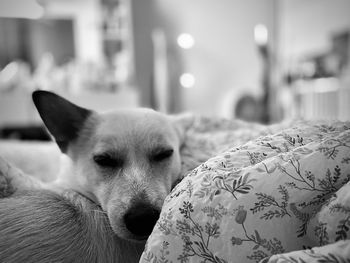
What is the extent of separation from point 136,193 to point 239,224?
1.29 feet

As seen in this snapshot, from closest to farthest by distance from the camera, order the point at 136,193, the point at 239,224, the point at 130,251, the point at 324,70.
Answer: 1. the point at 239,224
2. the point at 130,251
3. the point at 136,193
4. the point at 324,70

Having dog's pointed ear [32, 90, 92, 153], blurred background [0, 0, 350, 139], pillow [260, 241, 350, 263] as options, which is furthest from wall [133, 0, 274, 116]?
pillow [260, 241, 350, 263]

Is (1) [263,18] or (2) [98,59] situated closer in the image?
(2) [98,59]

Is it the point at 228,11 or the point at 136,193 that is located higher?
the point at 228,11

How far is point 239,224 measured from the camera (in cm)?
50

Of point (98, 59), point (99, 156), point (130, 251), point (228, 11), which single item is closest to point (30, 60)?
point (98, 59)

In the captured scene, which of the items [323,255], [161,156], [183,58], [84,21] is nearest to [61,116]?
[161,156]

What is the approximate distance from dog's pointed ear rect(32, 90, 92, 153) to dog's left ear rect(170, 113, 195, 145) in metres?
0.33

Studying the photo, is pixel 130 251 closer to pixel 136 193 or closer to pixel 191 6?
pixel 136 193

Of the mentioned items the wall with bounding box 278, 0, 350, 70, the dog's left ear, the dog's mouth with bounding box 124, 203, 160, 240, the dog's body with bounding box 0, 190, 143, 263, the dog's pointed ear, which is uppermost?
the wall with bounding box 278, 0, 350, 70

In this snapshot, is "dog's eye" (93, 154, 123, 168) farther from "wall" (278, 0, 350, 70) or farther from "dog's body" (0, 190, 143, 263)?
"wall" (278, 0, 350, 70)

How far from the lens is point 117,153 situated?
95 cm

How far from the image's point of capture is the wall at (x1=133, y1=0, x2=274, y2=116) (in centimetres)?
475

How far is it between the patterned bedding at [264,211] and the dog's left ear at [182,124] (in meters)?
0.57
